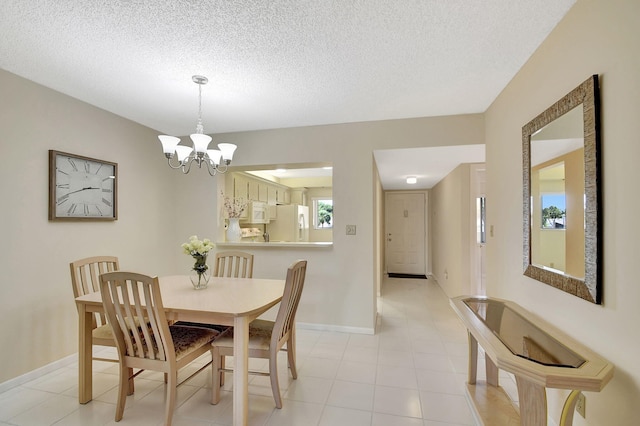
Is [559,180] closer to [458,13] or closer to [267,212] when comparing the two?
[458,13]

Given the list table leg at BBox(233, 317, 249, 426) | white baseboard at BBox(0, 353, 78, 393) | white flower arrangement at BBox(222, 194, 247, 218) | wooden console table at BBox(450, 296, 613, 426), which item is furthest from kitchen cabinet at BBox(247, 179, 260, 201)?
wooden console table at BBox(450, 296, 613, 426)

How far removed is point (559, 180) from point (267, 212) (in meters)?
4.43

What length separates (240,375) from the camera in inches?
66.6

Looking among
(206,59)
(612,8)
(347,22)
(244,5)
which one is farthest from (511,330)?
(206,59)

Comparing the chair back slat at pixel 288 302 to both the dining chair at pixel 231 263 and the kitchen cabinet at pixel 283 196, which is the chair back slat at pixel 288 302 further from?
the kitchen cabinet at pixel 283 196

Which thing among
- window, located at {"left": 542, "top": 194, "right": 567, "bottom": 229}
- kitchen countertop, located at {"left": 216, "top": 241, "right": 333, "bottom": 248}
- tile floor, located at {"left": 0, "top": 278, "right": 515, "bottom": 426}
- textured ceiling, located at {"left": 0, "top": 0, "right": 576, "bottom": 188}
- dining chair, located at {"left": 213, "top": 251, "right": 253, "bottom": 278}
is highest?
textured ceiling, located at {"left": 0, "top": 0, "right": 576, "bottom": 188}

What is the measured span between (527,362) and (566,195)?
865 millimetres

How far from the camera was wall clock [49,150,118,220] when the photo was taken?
8.02 ft

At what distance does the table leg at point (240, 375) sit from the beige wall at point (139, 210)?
1.68 m

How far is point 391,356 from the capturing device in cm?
266

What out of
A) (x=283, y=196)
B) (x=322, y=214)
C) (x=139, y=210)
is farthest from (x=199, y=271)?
(x=322, y=214)

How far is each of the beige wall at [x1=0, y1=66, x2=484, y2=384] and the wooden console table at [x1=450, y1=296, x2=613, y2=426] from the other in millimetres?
1406

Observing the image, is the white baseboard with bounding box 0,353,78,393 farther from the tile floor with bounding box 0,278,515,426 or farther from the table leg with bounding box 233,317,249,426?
the table leg with bounding box 233,317,249,426

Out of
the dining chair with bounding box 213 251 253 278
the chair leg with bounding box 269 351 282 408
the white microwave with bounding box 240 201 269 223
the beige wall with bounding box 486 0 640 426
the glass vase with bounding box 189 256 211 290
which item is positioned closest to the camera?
the beige wall with bounding box 486 0 640 426
